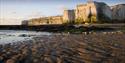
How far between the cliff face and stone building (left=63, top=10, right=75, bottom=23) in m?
22.8

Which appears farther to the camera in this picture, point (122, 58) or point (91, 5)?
point (91, 5)

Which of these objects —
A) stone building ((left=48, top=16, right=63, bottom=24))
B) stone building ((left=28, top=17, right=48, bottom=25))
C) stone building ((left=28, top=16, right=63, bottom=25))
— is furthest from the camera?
stone building ((left=28, top=17, right=48, bottom=25))

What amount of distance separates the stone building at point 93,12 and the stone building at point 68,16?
3.56 metres

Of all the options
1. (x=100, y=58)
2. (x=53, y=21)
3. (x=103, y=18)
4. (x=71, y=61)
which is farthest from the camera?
(x=53, y=21)

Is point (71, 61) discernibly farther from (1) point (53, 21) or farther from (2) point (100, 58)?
(1) point (53, 21)

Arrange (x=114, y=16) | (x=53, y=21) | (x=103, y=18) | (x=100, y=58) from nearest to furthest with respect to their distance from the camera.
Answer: (x=100, y=58)
(x=103, y=18)
(x=114, y=16)
(x=53, y=21)

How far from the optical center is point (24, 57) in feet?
36.5

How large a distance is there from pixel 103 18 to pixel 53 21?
45711 mm

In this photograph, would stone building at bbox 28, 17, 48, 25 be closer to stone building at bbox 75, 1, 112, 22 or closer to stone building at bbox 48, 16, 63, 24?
stone building at bbox 48, 16, 63, 24

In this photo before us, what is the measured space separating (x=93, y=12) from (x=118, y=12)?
28594 mm

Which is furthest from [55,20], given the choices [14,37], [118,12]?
[14,37]

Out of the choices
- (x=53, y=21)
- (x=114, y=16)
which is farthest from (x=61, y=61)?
(x=53, y=21)

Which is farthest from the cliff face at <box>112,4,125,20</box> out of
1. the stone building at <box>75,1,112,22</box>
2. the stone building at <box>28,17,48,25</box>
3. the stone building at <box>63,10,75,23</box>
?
the stone building at <box>28,17,48,25</box>

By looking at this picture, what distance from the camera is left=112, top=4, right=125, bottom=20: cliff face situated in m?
152
